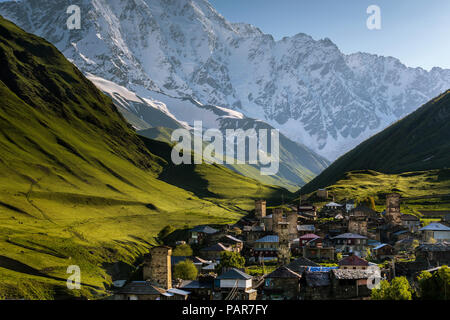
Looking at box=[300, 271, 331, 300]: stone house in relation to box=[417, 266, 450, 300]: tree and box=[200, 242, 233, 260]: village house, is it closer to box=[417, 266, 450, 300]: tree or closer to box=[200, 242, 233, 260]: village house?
box=[417, 266, 450, 300]: tree

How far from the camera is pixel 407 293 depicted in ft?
256

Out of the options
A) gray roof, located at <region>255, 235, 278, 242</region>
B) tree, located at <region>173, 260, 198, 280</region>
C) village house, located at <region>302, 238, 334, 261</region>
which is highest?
gray roof, located at <region>255, 235, 278, 242</region>

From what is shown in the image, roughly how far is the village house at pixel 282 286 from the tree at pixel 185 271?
26.1 meters

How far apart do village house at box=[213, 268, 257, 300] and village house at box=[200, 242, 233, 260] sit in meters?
45.4

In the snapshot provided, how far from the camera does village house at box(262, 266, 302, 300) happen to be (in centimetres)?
9244

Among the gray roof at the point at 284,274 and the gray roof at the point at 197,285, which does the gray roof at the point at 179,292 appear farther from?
the gray roof at the point at 284,274

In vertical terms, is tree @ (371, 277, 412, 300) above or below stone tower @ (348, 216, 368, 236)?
below

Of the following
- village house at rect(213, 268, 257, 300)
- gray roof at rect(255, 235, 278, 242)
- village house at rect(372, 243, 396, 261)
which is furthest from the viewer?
gray roof at rect(255, 235, 278, 242)

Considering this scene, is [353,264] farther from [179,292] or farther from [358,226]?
[358,226]

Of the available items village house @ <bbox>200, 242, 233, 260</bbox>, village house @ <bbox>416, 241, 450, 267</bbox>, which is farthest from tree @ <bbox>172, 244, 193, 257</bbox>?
village house @ <bbox>416, 241, 450, 267</bbox>

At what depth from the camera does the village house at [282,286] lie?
92.4 meters
